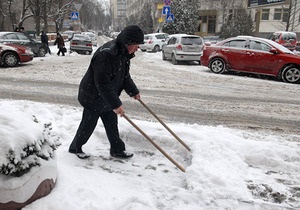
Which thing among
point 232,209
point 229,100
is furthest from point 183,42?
point 232,209

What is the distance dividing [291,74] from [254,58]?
4.61 ft

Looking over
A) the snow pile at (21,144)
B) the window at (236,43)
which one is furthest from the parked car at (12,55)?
the snow pile at (21,144)

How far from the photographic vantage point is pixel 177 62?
50.1 ft

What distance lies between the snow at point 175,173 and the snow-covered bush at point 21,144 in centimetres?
1

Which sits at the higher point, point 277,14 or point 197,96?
point 277,14

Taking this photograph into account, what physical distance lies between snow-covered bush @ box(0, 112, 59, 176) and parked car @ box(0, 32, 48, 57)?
1302 centimetres

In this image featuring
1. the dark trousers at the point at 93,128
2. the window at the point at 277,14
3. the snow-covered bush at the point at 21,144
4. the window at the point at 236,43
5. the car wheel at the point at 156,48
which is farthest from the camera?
the window at the point at 277,14

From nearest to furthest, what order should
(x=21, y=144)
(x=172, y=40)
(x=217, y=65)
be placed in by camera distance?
(x=21, y=144) < (x=217, y=65) < (x=172, y=40)

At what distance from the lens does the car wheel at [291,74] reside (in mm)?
10094

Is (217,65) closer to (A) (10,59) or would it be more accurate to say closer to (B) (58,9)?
(A) (10,59)

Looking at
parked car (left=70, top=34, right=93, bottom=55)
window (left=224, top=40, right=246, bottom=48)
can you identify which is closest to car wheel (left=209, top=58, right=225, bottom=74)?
window (left=224, top=40, right=246, bottom=48)

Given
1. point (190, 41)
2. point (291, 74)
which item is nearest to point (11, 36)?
point (190, 41)

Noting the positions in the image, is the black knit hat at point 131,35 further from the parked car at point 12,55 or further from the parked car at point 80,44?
the parked car at point 80,44

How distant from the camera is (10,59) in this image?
12305mm
